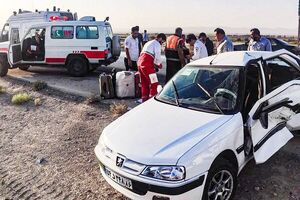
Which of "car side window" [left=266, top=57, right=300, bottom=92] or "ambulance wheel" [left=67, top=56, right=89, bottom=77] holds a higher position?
"car side window" [left=266, top=57, right=300, bottom=92]

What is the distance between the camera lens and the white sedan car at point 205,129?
329 cm

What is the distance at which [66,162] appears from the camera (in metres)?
5.38

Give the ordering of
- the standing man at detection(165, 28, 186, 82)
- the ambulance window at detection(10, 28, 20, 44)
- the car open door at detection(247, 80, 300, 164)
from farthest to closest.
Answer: the ambulance window at detection(10, 28, 20, 44) < the standing man at detection(165, 28, 186, 82) < the car open door at detection(247, 80, 300, 164)

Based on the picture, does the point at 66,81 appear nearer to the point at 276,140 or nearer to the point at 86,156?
the point at 86,156

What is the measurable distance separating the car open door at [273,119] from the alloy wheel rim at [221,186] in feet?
1.73

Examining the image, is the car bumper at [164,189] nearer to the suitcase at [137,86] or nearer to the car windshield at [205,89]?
the car windshield at [205,89]


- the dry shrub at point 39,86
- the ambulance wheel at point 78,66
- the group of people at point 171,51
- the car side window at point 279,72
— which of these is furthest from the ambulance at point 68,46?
the car side window at point 279,72

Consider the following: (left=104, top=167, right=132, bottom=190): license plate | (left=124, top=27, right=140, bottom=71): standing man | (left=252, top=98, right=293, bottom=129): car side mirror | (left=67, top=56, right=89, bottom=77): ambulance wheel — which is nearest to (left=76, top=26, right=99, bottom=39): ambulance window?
(left=67, top=56, right=89, bottom=77): ambulance wheel

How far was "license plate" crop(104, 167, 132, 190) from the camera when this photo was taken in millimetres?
3420

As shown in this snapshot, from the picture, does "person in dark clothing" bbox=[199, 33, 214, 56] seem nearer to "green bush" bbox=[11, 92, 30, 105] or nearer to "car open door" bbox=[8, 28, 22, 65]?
"green bush" bbox=[11, 92, 30, 105]

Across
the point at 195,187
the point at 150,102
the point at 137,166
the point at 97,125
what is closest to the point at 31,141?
the point at 97,125

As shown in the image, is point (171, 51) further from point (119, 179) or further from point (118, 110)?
point (119, 179)

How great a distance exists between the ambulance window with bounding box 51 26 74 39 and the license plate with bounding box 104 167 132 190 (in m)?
9.11

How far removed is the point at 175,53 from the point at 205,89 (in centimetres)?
387
